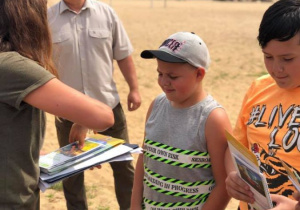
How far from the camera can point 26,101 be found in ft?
6.19

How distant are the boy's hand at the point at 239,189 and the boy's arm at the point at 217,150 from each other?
272mm

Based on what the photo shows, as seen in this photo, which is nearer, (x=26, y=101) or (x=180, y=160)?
(x=26, y=101)

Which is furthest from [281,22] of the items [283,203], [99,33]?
[99,33]

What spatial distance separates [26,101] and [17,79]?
97 millimetres

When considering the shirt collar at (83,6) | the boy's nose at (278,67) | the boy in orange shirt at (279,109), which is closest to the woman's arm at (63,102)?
the boy in orange shirt at (279,109)

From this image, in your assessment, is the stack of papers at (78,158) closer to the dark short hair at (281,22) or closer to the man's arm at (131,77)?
the dark short hair at (281,22)

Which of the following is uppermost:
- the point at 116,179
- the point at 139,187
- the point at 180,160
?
the point at 180,160

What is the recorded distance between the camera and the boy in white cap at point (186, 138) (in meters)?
2.32

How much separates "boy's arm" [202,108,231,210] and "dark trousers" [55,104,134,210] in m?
1.57

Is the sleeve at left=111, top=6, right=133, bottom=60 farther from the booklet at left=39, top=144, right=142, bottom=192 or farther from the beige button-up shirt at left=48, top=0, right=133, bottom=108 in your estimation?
the booklet at left=39, top=144, right=142, bottom=192

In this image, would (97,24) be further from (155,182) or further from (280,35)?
(280,35)

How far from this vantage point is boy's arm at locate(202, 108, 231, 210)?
2.30m

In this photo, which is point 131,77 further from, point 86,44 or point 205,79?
point 205,79

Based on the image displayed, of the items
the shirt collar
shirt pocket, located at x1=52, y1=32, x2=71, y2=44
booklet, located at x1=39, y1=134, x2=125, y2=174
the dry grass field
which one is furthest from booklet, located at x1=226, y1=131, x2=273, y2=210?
the shirt collar
